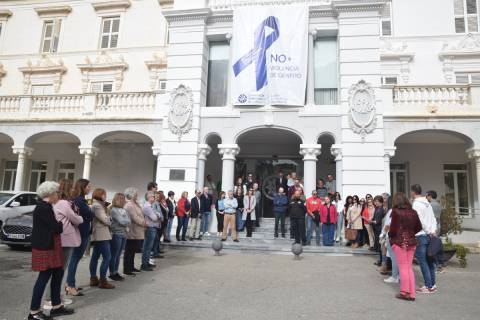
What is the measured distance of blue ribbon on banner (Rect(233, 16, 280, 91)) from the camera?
14117 mm

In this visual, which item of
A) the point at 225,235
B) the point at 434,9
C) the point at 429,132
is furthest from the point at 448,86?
the point at 225,235

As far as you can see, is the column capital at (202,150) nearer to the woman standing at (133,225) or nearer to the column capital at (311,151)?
the column capital at (311,151)

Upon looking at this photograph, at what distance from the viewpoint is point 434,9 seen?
17.3 meters

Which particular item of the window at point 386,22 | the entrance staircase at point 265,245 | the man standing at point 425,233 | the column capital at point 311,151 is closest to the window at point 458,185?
the window at point 386,22

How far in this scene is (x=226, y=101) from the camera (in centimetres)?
1523

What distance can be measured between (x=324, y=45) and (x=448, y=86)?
204 inches

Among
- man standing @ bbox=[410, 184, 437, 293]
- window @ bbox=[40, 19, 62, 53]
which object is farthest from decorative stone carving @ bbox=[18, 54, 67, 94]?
man standing @ bbox=[410, 184, 437, 293]

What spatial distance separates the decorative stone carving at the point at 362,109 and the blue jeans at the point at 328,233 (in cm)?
397

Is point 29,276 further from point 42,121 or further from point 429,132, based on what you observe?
point 429,132

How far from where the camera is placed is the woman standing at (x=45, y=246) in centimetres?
442

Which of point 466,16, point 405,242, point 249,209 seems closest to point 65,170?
point 249,209

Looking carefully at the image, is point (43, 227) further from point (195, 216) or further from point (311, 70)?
point (311, 70)

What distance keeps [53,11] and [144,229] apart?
19.8 metres

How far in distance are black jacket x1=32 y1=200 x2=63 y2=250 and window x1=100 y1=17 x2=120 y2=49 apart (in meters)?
18.1
